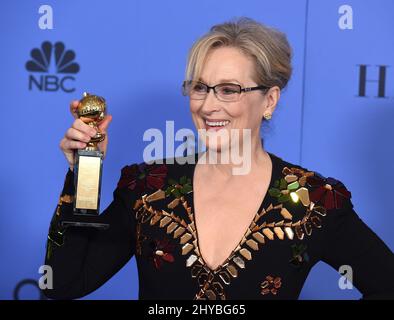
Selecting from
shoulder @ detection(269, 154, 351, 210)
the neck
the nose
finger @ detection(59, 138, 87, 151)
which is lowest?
shoulder @ detection(269, 154, 351, 210)

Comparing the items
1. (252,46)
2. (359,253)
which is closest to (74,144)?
(252,46)

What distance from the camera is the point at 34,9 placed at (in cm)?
281

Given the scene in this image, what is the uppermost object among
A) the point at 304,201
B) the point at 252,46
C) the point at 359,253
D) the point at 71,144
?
the point at 252,46

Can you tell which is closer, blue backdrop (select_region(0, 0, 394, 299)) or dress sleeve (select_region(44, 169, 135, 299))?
dress sleeve (select_region(44, 169, 135, 299))

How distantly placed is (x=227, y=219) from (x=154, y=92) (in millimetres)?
915

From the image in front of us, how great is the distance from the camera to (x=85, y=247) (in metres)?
1.94

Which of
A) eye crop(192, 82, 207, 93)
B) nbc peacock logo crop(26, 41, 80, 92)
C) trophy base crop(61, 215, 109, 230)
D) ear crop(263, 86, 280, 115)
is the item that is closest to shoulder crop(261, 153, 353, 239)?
ear crop(263, 86, 280, 115)

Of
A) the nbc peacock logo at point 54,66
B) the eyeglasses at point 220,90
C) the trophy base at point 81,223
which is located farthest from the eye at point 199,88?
the nbc peacock logo at point 54,66

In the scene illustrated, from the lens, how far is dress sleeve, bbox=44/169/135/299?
73.9 inches

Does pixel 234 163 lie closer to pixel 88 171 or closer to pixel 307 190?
pixel 307 190

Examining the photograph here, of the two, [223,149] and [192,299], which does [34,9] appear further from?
[192,299]

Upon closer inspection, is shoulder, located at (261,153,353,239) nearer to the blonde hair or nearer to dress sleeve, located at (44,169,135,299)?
the blonde hair

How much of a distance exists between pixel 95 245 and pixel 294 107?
3.61 ft
